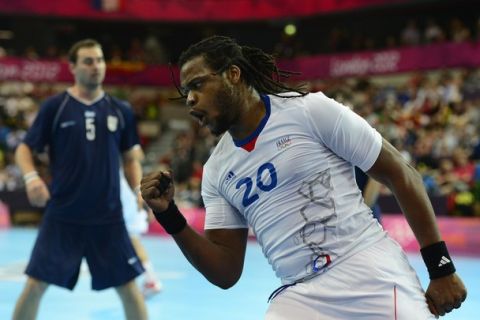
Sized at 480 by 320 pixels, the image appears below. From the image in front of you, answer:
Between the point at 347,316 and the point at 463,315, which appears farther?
the point at 463,315

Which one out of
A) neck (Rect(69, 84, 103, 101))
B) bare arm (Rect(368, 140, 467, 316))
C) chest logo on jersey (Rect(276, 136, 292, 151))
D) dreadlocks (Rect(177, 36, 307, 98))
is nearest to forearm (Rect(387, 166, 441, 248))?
bare arm (Rect(368, 140, 467, 316))

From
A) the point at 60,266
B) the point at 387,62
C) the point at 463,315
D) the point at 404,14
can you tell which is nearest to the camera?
the point at 60,266

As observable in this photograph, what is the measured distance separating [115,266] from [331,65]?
1764 cm

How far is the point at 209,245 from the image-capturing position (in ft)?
9.12

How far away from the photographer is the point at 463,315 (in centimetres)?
629

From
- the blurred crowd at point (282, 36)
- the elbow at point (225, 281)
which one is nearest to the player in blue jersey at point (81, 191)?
the elbow at point (225, 281)

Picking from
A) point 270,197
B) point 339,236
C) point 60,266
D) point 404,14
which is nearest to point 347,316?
point 339,236

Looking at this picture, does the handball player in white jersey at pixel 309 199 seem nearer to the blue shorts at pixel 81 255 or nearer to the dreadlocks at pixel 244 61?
the dreadlocks at pixel 244 61

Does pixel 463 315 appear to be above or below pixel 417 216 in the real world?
below

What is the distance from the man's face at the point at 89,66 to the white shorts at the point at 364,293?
2.52m

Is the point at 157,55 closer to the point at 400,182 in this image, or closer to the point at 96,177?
the point at 96,177

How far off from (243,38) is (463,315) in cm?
2257

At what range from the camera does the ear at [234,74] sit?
2680mm

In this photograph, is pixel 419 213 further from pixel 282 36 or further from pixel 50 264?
pixel 282 36
